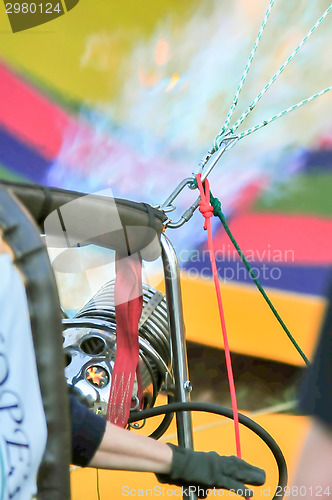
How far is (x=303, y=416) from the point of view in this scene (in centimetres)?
188

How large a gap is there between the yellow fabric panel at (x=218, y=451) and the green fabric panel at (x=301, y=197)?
0.66 meters

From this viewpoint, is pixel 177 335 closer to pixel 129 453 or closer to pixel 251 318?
pixel 129 453

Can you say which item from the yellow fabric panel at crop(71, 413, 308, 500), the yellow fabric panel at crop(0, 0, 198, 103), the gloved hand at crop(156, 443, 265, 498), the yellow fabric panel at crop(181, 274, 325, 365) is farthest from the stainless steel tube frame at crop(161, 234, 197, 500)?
the yellow fabric panel at crop(0, 0, 198, 103)

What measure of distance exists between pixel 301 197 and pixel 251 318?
432 mm

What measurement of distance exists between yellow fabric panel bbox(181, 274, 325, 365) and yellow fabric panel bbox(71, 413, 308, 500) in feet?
0.74

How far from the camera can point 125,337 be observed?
35.8 inches

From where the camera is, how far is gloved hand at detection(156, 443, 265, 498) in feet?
2.18

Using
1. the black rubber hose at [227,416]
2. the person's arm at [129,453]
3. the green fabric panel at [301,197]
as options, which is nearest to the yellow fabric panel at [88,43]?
the green fabric panel at [301,197]

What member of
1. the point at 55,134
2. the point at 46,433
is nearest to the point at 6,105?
the point at 55,134

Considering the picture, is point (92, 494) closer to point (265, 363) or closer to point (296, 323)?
point (265, 363)

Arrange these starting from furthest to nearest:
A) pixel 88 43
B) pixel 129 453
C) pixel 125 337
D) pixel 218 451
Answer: pixel 88 43, pixel 218 451, pixel 125 337, pixel 129 453

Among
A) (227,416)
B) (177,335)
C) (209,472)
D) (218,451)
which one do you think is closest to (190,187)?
(177,335)

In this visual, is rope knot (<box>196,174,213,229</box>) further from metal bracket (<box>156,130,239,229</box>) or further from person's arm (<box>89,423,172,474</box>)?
person's arm (<box>89,423,172,474</box>)

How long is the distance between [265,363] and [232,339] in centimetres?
13
